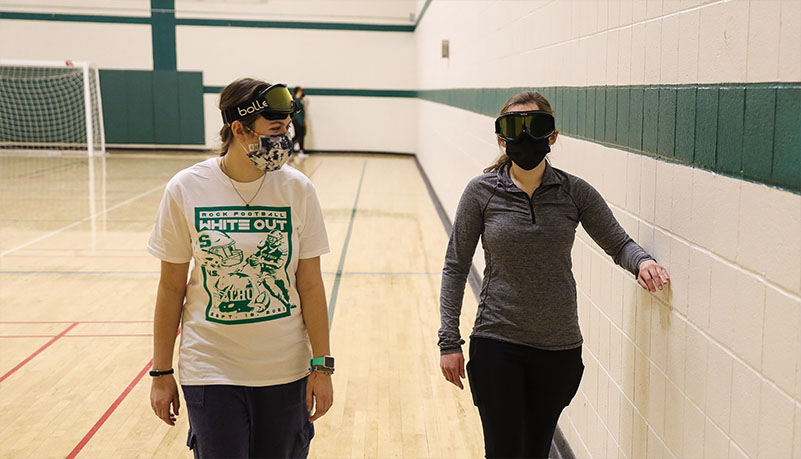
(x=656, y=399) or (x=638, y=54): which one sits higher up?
(x=638, y=54)

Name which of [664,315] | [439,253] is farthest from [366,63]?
[664,315]

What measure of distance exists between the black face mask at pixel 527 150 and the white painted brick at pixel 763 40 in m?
0.73

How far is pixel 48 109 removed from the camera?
19266 mm

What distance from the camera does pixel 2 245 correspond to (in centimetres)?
847

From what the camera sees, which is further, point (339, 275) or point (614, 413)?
point (339, 275)

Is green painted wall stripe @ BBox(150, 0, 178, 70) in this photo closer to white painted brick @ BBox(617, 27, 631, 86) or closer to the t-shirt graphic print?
white painted brick @ BBox(617, 27, 631, 86)

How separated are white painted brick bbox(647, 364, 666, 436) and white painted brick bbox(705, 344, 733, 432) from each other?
350 mm

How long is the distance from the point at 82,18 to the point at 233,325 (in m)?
19.1

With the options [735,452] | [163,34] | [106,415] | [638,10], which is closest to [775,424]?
[735,452]

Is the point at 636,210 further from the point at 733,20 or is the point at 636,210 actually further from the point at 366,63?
the point at 366,63

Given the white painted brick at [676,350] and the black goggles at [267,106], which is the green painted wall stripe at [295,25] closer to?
the black goggles at [267,106]

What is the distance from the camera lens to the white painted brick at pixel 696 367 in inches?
82.3

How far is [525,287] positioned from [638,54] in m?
0.90

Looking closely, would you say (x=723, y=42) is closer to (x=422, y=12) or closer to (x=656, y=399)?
(x=656, y=399)
